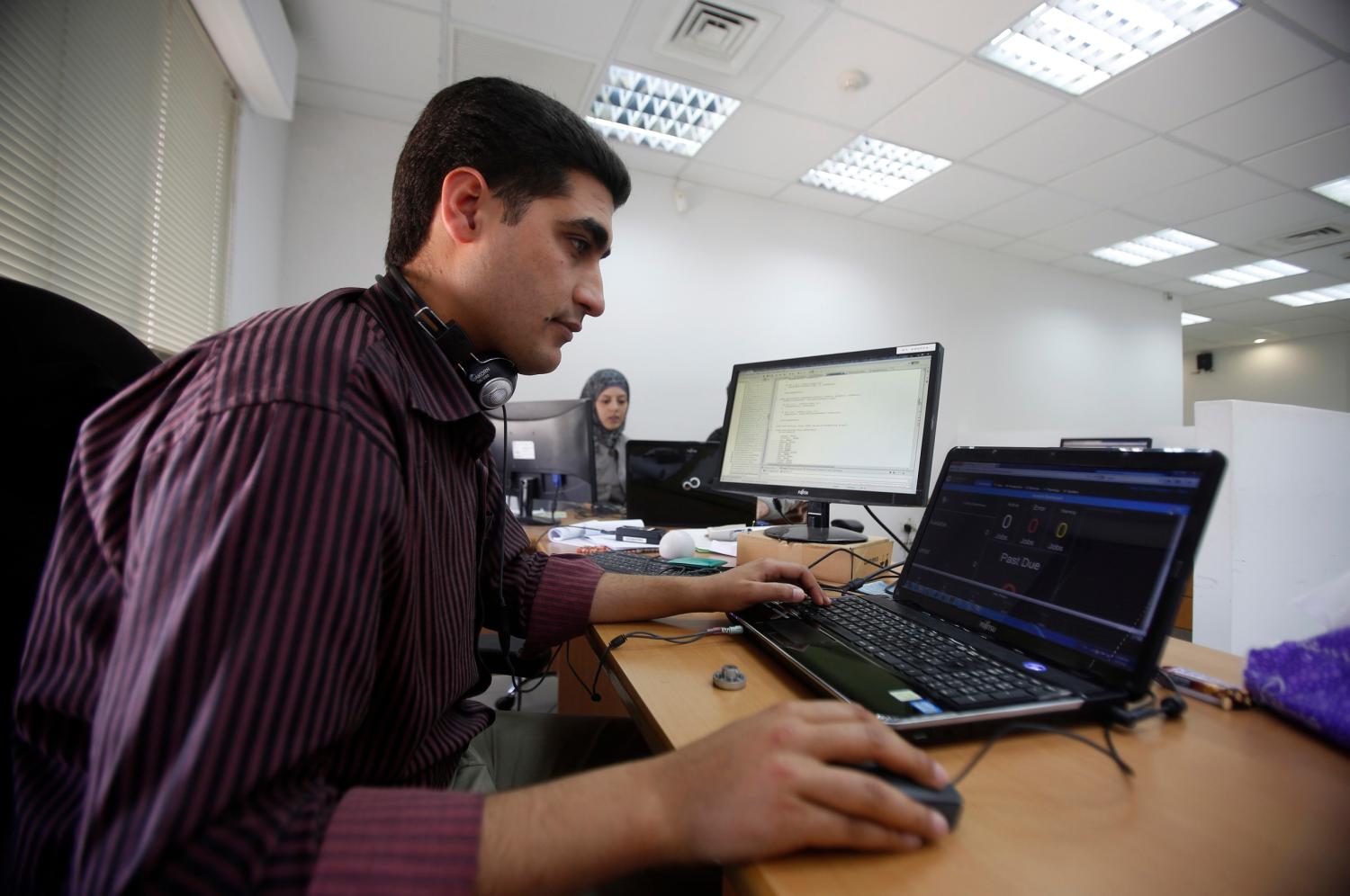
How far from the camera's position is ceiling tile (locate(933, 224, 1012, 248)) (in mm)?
4645

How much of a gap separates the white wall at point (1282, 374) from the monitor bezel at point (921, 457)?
815 cm

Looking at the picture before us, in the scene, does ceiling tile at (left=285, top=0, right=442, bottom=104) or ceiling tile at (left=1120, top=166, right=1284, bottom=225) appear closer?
ceiling tile at (left=285, top=0, right=442, bottom=104)

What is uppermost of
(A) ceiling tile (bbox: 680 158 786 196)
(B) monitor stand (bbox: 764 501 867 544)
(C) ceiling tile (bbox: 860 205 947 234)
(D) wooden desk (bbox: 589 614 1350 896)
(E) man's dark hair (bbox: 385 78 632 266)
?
(A) ceiling tile (bbox: 680 158 786 196)

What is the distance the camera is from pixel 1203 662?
2.40 feet

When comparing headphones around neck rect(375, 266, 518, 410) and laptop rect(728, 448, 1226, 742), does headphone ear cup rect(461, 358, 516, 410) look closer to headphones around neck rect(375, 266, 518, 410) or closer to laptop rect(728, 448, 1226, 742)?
headphones around neck rect(375, 266, 518, 410)

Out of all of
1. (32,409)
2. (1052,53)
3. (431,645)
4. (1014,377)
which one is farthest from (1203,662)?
(1014,377)

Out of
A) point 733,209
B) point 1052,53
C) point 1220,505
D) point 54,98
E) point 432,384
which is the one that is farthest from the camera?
point 733,209

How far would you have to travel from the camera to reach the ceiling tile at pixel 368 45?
249cm

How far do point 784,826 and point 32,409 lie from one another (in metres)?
0.75

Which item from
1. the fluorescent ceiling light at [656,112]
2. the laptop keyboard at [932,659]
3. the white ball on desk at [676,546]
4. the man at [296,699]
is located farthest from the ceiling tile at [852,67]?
the man at [296,699]

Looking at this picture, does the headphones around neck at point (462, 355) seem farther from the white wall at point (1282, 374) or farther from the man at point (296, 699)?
the white wall at point (1282, 374)

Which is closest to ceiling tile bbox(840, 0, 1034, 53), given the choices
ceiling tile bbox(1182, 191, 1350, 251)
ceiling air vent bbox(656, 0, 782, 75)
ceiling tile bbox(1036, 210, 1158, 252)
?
ceiling air vent bbox(656, 0, 782, 75)

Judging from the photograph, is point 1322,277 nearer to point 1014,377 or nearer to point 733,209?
point 1014,377

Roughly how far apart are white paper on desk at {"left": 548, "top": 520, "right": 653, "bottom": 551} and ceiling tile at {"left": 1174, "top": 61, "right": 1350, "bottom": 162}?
381cm
